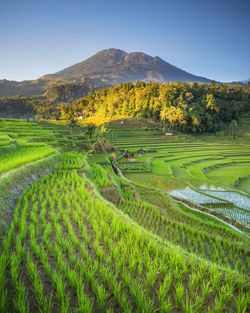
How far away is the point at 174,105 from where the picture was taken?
64.2 metres

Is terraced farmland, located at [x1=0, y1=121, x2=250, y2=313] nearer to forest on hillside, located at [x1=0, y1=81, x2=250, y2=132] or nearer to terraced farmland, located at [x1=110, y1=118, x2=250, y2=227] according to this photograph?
terraced farmland, located at [x1=110, y1=118, x2=250, y2=227]

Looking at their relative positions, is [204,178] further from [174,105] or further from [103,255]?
[174,105]

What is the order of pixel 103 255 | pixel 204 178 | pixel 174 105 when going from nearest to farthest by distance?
1. pixel 103 255
2. pixel 204 178
3. pixel 174 105

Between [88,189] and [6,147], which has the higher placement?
[6,147]

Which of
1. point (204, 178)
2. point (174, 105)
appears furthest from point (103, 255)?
point (174, 105)

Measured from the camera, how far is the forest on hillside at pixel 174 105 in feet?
191

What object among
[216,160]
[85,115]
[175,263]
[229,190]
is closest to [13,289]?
[175,263]

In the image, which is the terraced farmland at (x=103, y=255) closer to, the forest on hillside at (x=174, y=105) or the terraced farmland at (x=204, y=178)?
the terraced farmland at (x=204, y=178)

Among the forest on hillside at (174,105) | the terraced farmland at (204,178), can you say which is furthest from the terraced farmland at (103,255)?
the forest on hillside at (174,105)

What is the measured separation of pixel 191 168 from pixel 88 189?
16867 millimetres

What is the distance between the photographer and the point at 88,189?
921 cm

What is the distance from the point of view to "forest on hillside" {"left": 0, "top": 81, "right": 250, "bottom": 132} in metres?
58.3

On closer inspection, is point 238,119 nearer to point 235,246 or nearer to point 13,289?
point 235,246

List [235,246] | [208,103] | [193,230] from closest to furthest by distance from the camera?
[235,246] → [193,230] → [208,103]
